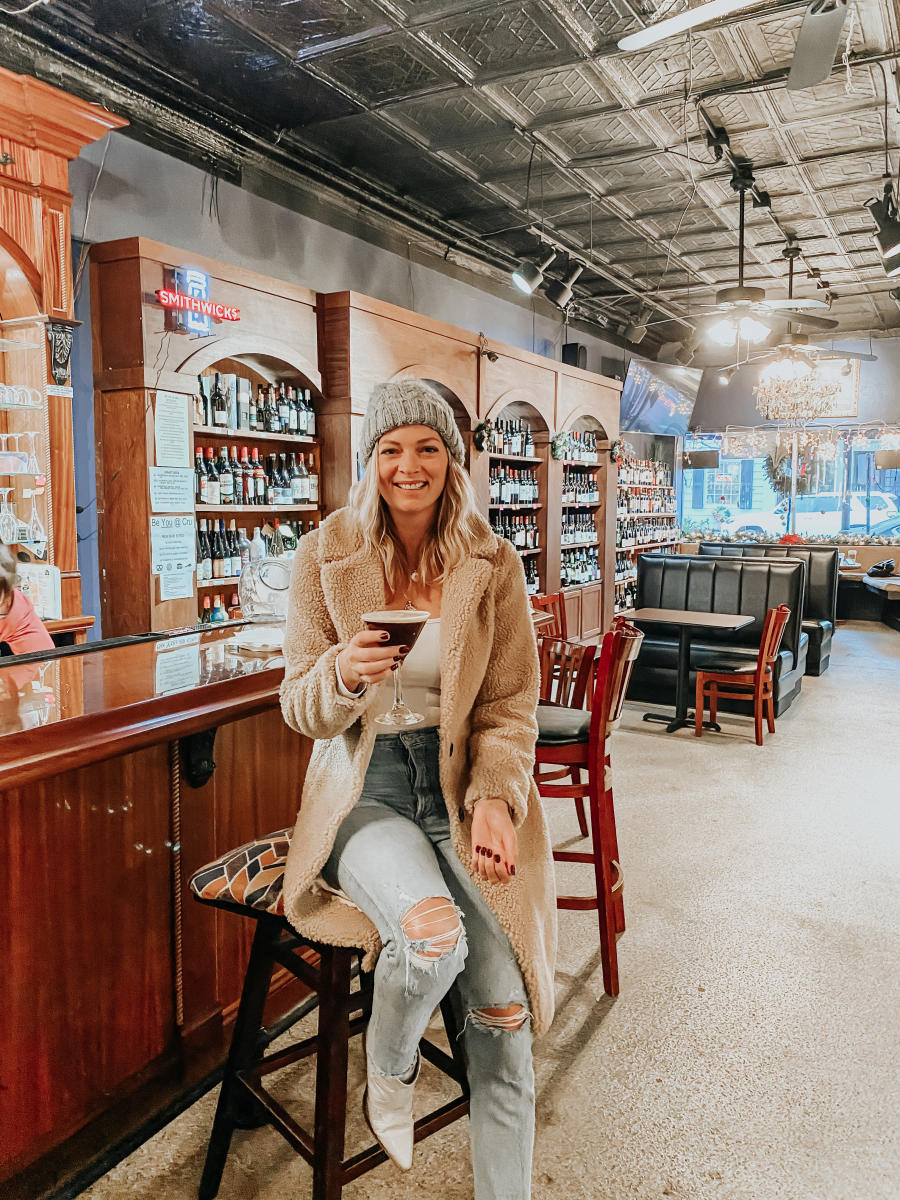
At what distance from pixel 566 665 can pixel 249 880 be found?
72.4 inches

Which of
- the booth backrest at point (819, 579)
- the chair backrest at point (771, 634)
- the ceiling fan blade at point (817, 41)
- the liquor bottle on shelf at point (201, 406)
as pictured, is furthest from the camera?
the booth backrest at point (819, 579)

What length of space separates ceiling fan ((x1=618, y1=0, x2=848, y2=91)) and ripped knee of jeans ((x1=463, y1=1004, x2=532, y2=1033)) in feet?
9.93

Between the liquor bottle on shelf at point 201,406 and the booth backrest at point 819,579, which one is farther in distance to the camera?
the booth backrest at point 819,579

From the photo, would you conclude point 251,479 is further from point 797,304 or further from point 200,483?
point 797,304

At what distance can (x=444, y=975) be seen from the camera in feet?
4.80

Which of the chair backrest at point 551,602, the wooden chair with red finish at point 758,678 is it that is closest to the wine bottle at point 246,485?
the chair backrest at point 551,602

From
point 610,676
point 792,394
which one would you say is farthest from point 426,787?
point 792,394

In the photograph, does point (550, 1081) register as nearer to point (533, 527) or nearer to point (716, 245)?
point (533, 527)

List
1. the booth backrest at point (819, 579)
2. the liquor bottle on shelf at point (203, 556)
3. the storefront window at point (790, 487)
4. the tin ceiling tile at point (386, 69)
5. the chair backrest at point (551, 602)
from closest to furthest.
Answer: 1. the chair backrest at point (551, 602)
2. the tin ceiling tile at point (386, 69)
3. the liquor bottle on shelf at point (203, 556)
4. the booth backrest at point (819, 579)
5. the storefront window at point (790, 487)

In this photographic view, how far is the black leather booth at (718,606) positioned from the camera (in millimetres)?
6617

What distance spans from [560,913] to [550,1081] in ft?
3.32

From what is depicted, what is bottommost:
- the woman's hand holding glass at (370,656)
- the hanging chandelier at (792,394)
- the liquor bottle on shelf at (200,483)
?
the woman's hand holding glass at (370,656)

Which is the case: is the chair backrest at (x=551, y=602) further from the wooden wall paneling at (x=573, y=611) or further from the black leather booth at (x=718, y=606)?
the wooden wall paneling at (x=573, y=611)

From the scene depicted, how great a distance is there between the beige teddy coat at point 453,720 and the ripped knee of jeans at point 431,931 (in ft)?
0.50
